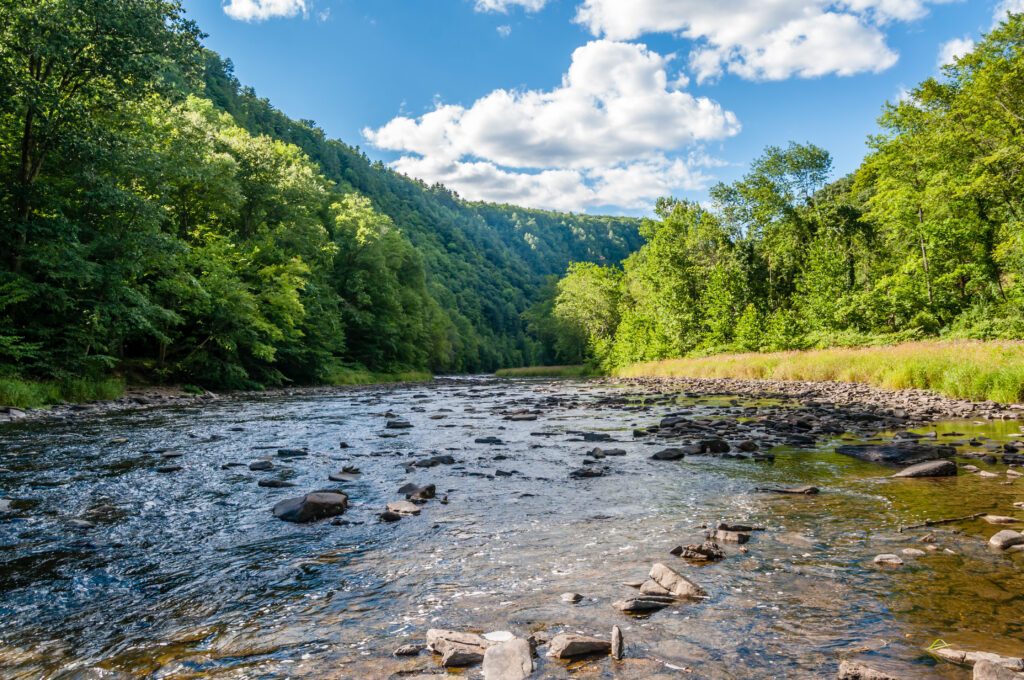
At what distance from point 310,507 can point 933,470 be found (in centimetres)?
846

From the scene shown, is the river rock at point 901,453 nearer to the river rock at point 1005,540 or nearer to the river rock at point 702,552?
the river rock at point 1005,540

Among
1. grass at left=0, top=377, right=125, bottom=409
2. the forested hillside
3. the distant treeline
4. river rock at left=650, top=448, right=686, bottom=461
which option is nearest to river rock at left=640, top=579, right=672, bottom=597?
river rock at left=650, top=448, right=686, bottom=461

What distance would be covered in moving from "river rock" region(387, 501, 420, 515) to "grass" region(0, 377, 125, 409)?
50.7 feet

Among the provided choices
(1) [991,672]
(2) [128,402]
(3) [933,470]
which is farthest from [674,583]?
(2) [128,402]

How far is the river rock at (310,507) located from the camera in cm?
615

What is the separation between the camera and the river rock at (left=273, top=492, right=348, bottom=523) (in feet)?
20.2

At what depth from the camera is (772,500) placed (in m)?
6.41

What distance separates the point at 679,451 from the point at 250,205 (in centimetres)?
3628

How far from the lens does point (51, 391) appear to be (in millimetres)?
16797

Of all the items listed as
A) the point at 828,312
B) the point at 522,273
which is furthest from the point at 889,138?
the point at 522,273

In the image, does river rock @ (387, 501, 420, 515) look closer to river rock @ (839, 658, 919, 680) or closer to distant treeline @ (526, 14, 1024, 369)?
river rock @ (839, 658, 919, 680)

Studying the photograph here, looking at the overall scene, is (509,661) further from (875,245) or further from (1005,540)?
(875,245)

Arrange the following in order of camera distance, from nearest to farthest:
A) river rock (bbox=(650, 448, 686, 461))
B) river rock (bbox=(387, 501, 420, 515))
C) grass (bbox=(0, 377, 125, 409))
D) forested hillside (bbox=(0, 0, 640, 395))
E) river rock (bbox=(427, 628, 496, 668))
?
1. river rock (bbox=(427, 628, 496, 668))
2. river rock (bbox=(387, 501, 420, 515))
3. river rock (bbox=(650, 448, 686, 461))
4. grass (bbox=(0, 377, 125, 409))
5. forested hillside (bbox=(0, 0, 640, 395))

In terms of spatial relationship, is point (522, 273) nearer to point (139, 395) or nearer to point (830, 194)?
point (830, 194)
